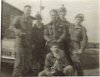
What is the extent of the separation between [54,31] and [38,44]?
15 cm

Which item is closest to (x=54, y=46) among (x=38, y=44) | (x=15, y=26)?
(x=38, y=44)

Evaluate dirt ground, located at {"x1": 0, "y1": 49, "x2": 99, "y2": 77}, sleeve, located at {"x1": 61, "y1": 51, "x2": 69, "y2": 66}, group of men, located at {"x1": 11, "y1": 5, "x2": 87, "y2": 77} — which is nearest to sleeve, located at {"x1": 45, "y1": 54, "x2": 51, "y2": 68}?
group of men, located at {"x1": 11, "y1": 5, "x2": 87, "y2": 77}

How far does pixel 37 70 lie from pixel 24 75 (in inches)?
4.0

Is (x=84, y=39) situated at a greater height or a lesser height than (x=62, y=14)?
lesser

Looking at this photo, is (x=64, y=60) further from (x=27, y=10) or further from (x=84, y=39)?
(x=27, y=10)

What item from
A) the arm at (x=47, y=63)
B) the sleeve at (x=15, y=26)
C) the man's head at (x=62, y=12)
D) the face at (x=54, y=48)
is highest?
the man's head at (x=62, y=12)

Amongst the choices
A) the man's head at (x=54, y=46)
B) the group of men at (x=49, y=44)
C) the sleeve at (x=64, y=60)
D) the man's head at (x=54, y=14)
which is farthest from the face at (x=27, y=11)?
the sleeve at (x=64, y=60)

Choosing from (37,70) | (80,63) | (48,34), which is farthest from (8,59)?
(80,63)

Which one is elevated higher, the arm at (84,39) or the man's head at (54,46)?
the arm at (84,39)

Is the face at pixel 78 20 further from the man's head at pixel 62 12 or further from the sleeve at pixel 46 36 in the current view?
the sleeve at pixel 46 36

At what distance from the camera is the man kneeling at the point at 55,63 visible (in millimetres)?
1692

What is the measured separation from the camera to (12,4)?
173cm

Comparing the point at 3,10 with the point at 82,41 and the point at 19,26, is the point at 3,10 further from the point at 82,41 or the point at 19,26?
the point at 82,41

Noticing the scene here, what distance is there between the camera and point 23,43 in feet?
5.69
